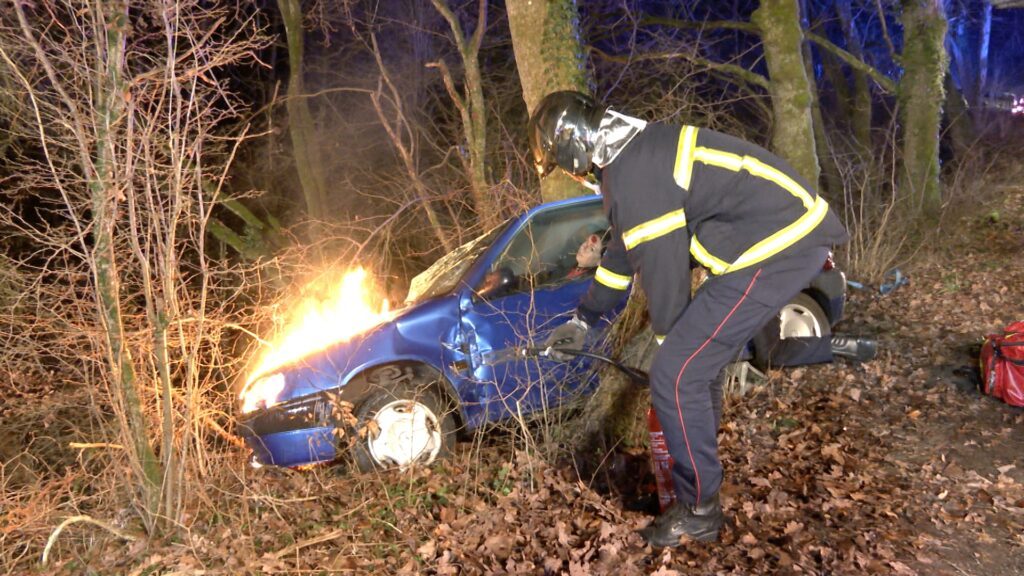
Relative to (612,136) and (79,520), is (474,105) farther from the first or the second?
(79,520)

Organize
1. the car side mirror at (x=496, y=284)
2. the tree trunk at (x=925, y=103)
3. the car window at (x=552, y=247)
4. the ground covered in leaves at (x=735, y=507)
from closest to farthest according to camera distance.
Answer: the ground covered in leaves at (x=735, y=507)
the car side mirror at (x=496, y=284)
the car window at (x=552, y=247)
the tree trunk at (x=925, y=103)

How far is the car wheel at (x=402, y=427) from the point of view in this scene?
15.8 feet

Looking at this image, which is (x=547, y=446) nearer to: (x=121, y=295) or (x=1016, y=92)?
(x=121, y=295)

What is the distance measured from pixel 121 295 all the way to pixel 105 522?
1306 mm

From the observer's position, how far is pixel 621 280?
3627mm

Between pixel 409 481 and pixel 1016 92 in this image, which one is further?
pixel 1016 92

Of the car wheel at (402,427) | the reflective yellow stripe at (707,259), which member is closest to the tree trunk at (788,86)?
the car wheel at (402,427)

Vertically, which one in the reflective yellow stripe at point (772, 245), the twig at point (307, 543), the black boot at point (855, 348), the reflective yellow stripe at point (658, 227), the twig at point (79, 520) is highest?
the reflective yellow stripe at point (658, 227)

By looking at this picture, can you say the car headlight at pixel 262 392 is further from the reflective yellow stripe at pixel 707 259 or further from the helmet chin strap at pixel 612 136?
the reflective yellow stripe at pixel 707 259

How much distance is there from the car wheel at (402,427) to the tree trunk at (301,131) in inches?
363

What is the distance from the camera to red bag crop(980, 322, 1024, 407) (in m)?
4.53

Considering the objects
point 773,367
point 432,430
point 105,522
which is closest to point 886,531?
point 773,367

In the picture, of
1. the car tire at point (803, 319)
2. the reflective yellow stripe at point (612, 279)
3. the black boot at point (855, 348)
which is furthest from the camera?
the car tire at point (803, 319)

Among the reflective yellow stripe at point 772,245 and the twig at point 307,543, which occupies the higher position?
the reflective yellow stripe at point 772,245
